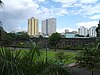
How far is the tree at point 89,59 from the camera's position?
31.8 ft

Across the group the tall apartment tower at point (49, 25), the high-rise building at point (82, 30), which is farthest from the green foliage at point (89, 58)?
the high-rise building at point (82, 30)

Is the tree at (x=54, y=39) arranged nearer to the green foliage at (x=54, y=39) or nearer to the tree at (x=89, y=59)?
the green foliage at (x=54, y=39)

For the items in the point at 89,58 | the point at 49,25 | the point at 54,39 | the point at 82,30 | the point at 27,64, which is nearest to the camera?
the point at 27,64

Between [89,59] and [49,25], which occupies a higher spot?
[49,25]

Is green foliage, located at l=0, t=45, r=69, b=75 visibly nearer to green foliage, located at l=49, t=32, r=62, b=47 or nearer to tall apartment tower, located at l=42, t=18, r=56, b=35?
green foliage, located at l=49, t=32, r=62, b=47

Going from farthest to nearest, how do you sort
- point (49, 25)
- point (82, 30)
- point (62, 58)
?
point (82, 30)
point (49, 25)
point (62, 58)

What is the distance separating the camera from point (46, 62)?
3818 millimetres

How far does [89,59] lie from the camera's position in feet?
A: 32.6

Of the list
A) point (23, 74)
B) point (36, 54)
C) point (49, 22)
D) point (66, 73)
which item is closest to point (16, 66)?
point (23, 74)

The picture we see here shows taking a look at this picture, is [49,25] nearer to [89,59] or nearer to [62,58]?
[89,59]

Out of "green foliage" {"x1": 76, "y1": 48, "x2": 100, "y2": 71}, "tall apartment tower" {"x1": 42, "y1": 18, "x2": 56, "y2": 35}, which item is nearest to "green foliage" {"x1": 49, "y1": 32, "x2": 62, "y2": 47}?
"tall apartment tower" {"x1": 42, "y1": 18, "x2": 56, "y2": 35}

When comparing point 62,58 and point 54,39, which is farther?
point 54,39

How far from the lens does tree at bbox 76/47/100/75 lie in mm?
9703

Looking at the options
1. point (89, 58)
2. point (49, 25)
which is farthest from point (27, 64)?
point (49, 25)
